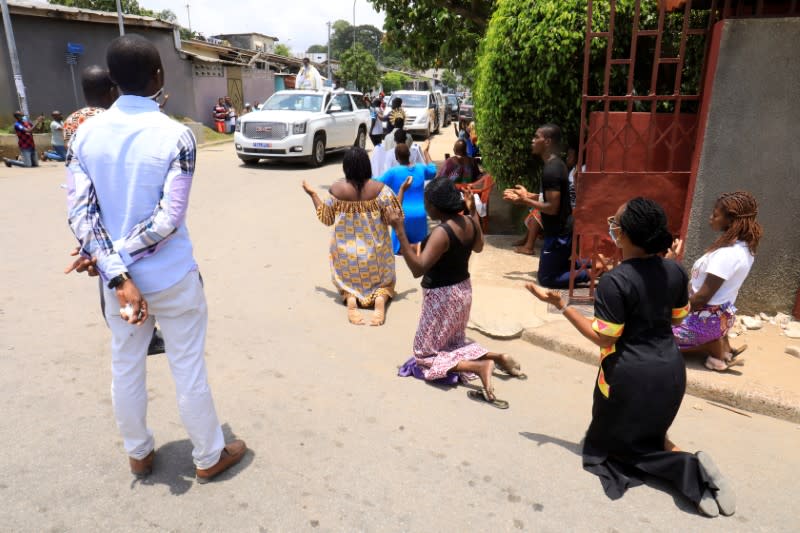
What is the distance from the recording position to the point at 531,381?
3867 mm

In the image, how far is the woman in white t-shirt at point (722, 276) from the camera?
3.46 metres

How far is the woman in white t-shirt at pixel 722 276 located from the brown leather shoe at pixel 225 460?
9.28ft

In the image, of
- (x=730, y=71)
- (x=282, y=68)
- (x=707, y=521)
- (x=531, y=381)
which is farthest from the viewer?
(x=282, y=68)

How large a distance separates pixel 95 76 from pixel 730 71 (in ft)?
13.9

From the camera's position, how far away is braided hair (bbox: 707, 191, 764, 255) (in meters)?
3.45

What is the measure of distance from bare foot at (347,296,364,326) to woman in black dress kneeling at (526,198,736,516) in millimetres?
2364

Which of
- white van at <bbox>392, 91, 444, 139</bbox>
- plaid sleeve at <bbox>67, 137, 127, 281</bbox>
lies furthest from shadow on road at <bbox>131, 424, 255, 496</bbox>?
white van at <bbox>392, 91, 444, 139</bbox>

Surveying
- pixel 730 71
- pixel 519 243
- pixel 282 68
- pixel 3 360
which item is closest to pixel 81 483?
pixel 3 360

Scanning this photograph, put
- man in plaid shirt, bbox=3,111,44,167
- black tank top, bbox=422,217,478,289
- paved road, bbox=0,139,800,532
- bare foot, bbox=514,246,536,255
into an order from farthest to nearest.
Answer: man in plaid shirt, bbox=3,111,44,167
bare foot, bbox=514,246,536,255
black tank top, bbox=422,217,478,289
paved road, bbox=0,139,800,532

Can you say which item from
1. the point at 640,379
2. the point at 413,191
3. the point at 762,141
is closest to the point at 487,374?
the point at 640,379

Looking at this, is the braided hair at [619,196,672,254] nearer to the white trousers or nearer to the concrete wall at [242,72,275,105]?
the white trousers

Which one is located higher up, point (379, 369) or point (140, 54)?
point (140, 54)

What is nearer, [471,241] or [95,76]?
[95,76]

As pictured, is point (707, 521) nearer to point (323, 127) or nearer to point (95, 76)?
point (95, 76)
